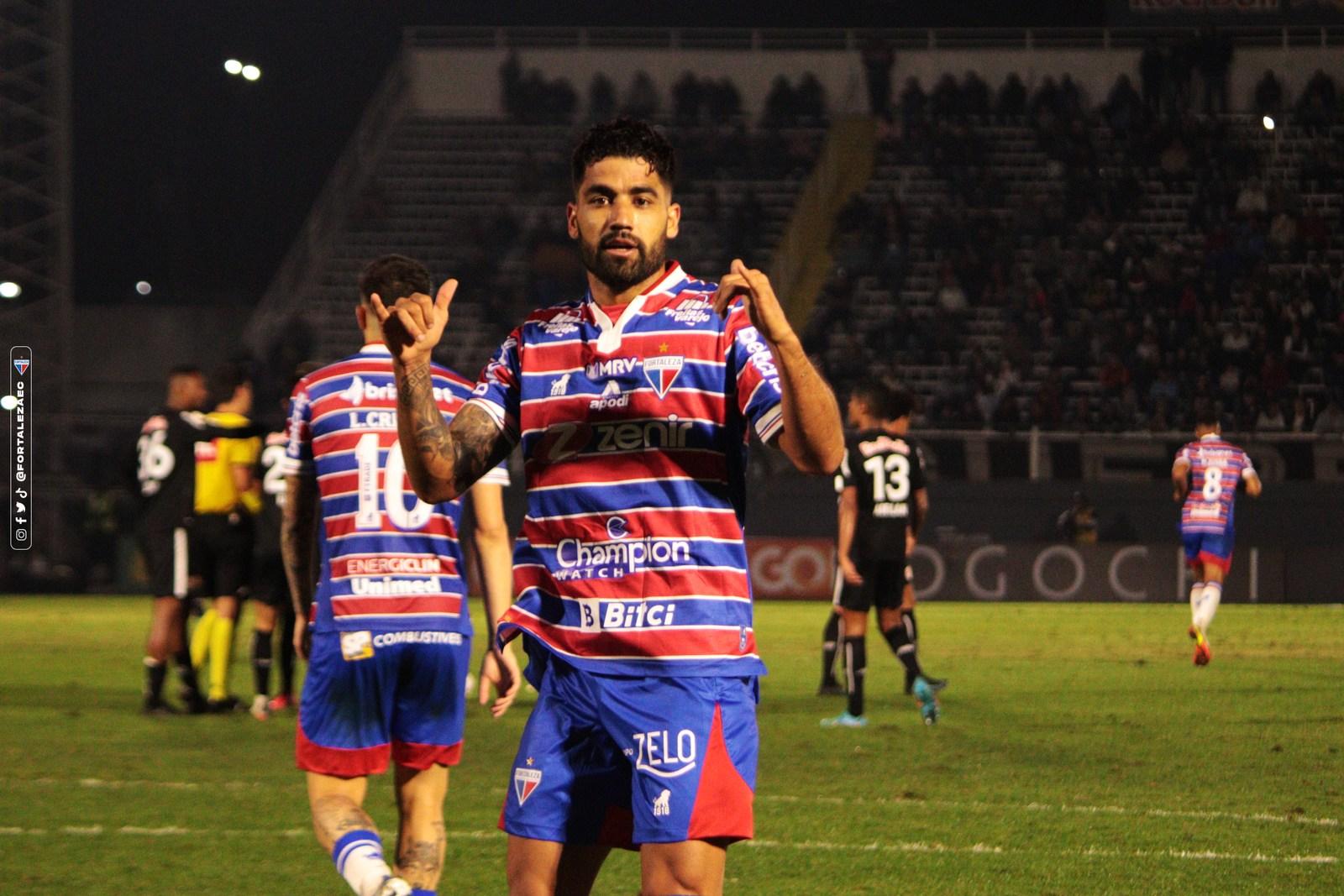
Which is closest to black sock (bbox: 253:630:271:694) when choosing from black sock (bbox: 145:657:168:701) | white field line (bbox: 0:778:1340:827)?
black sock (bbox: 145:657:168:701)

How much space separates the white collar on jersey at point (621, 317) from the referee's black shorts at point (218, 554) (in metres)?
9.09

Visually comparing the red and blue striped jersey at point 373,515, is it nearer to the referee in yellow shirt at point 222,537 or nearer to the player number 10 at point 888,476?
the referee in yellow shirt at point 222,537

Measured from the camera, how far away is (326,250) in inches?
1309

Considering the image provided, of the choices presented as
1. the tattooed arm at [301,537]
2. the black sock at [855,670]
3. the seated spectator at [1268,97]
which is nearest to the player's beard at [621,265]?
the tattooed arm at [301,537]

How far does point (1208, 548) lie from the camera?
17.4 meters

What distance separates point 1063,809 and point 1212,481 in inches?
384

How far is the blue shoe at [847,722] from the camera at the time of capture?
1154 centimetres

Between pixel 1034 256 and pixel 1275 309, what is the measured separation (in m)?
4.38

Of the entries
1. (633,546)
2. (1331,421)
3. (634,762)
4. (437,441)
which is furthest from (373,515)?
(1331,421)

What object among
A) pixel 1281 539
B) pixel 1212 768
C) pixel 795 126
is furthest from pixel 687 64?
pixel 1212 768

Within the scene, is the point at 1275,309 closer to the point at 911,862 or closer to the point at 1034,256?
the point at 1034,256

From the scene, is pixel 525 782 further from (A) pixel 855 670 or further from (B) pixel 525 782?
(A) pixel 855 670

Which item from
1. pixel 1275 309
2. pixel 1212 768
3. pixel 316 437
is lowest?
pixel 1212 768

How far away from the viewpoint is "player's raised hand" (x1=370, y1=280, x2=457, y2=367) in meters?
3.73
